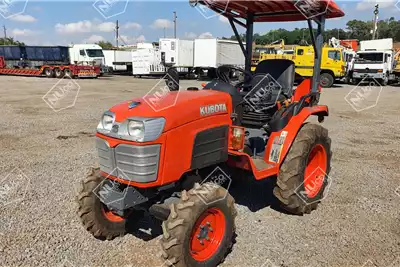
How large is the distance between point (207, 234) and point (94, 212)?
42.1 inches

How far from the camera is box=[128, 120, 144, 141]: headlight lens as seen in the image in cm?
269

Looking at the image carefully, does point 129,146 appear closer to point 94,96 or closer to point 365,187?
point 365,187

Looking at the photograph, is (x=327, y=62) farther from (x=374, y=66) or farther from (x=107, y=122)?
(x=107, y=122)

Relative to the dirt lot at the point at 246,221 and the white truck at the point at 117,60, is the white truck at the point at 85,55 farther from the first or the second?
the dirt lot at the point at 246,221

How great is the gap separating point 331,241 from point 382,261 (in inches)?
18.8

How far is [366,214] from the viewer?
4.15 meters

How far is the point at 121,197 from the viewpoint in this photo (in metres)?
2.99

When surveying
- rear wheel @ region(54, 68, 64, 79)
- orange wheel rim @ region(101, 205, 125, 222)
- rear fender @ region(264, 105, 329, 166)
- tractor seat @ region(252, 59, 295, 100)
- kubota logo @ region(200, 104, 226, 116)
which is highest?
tractor seat @ region(252, 59, 295, 100)

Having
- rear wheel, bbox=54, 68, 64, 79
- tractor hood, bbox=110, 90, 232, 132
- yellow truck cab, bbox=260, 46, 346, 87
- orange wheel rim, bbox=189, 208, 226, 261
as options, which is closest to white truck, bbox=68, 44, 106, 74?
rear wheel, bbox=54, 68, 64, 79

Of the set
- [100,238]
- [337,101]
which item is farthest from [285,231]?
[337,101]

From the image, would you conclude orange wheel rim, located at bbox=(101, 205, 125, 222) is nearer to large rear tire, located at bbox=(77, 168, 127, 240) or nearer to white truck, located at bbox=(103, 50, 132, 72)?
large rear tire, located at bbox=(77, 168, 127, 240)

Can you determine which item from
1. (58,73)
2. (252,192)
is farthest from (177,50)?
(252,192)

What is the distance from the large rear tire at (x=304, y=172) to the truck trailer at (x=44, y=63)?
2308 centimetres

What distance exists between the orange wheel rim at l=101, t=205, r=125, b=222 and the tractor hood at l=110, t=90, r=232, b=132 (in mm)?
999
